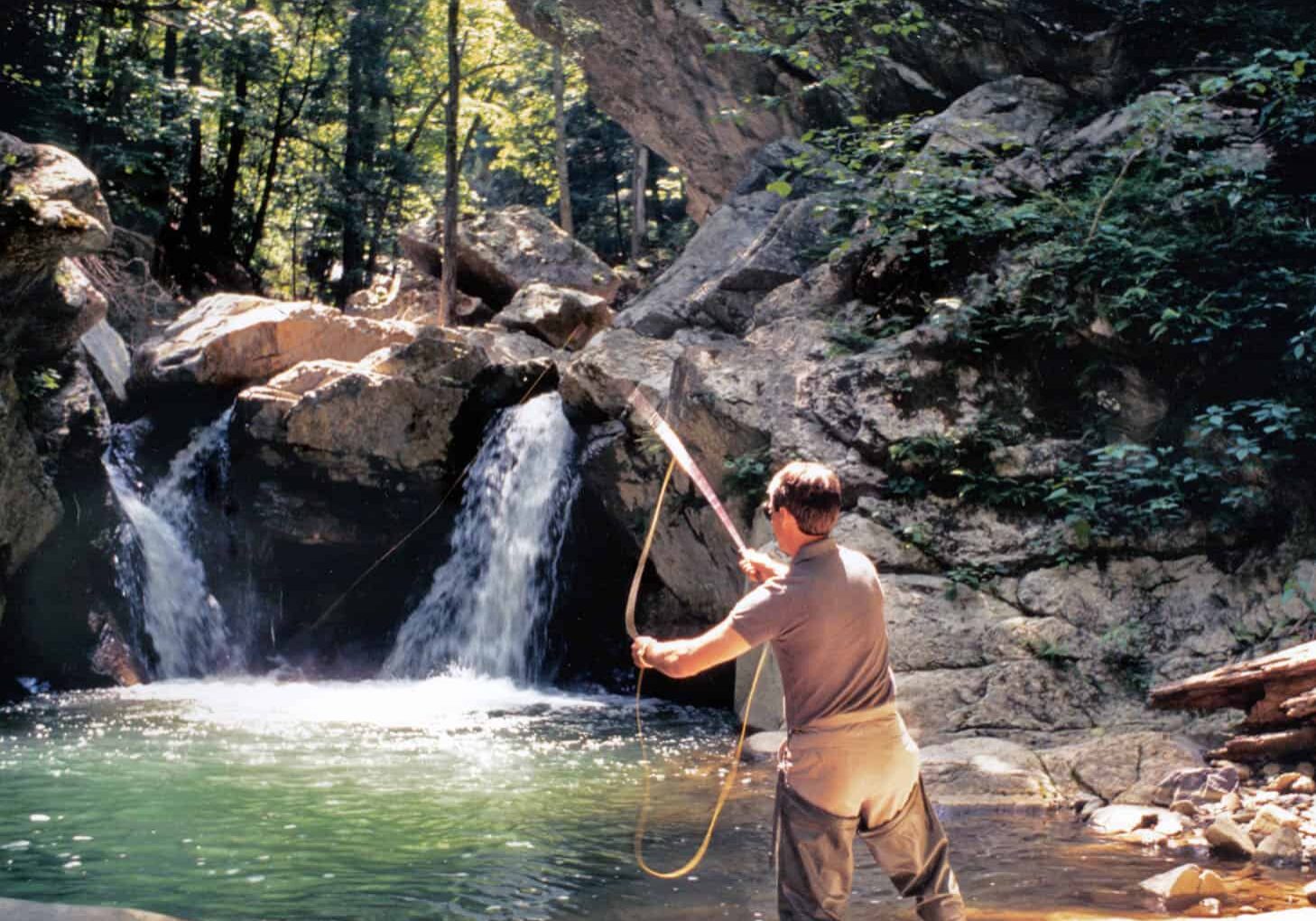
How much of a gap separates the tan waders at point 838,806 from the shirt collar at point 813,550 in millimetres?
499

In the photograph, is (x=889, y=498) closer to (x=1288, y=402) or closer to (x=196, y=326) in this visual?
(x=1288, y=402)

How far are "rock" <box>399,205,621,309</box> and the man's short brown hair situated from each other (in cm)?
1830

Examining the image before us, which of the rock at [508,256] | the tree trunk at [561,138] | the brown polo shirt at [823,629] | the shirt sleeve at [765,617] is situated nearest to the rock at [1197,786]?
the brown polo shirt at [823,629]

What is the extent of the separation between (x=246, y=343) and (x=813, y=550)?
42.6 ft

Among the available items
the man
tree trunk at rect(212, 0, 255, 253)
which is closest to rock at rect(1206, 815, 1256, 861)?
the man

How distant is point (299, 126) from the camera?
88.1ft

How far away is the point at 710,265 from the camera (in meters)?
15.0

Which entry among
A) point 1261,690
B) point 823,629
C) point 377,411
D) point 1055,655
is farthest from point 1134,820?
point 377,411

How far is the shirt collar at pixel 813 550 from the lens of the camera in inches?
143

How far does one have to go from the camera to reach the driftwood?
20.9 feet

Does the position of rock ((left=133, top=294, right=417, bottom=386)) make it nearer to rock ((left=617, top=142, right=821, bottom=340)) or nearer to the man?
rock ((left=617, top=142, right=821, bottom=340))

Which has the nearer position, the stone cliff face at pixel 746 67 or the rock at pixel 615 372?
the rock at pixel 615 372

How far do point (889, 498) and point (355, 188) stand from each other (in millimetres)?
19736

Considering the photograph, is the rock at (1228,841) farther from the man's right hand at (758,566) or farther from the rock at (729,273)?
the rock at (729,273)
